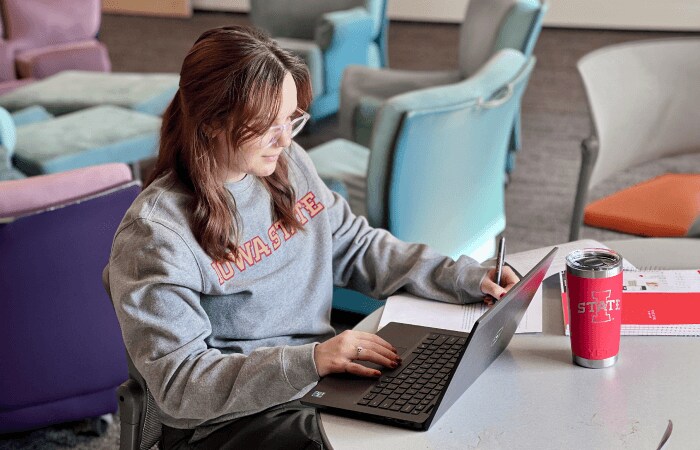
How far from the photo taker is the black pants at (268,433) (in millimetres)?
1520

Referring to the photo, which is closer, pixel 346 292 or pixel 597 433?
pixel 597 433

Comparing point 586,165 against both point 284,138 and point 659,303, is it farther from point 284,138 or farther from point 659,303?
point 284,138

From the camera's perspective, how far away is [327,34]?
511 centimetres

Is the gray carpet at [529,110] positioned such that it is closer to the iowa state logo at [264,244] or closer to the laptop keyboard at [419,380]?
the iowa state logo at [264,244]

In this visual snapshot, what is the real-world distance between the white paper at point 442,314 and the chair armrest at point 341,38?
143 inches

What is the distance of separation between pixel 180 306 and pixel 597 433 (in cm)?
62

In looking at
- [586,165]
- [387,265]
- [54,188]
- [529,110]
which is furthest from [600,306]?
[529,110]

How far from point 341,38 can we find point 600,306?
13.1ft

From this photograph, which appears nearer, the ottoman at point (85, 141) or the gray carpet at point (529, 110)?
the ottoman at point (85, 141)

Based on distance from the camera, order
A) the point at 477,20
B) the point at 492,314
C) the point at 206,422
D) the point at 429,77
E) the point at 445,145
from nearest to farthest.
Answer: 1. the point at 492,314
2. the point at 206,422
3. the point at 445,145
4. the point at 477,20
5. the point at 429,77

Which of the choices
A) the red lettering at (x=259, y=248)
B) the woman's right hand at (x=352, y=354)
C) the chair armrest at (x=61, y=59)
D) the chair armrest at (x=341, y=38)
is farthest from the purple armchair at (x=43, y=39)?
the woman's right hand at (x=352, y=354)

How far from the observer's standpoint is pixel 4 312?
2.29m

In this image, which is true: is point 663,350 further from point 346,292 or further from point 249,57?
point 346,292

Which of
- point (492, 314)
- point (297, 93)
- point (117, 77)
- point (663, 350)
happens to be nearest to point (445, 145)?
point (297, 93)
